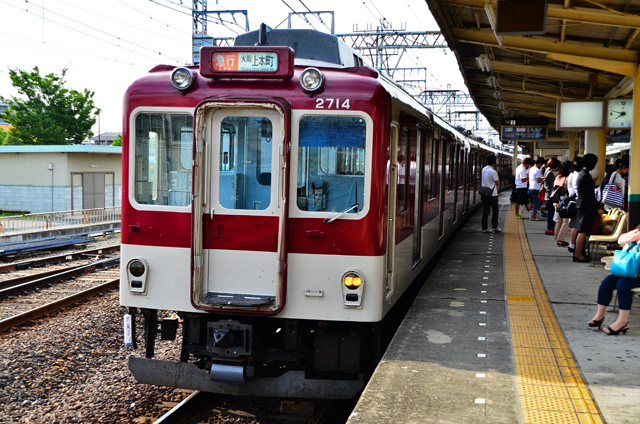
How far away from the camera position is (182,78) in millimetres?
5586

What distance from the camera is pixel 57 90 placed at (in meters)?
41.2

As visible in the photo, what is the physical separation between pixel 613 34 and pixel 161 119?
776 cm

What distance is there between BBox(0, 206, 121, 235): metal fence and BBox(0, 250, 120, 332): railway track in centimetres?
548

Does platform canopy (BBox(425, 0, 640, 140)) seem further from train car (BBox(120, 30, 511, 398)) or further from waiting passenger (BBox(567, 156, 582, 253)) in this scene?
train car (BBox(120, 30, 511, 398))

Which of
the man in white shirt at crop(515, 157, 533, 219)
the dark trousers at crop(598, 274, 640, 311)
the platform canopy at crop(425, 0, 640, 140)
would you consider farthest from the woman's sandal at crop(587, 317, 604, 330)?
the man in white shirt at crop(515, 157, 533, 219)

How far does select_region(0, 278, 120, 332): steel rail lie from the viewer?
9094 mm

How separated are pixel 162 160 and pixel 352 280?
1899mm

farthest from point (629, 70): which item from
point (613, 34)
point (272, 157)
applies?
point (272, 157)

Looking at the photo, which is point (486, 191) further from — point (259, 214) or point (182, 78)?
point (182, 78)

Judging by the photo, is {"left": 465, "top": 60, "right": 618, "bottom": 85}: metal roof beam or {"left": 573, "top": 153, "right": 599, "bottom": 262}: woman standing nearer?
{"left": 573, "top": 153, "right": 599, "bottom": 262}: woman standing

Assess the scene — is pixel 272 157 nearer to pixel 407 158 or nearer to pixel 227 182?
pixel 227 182

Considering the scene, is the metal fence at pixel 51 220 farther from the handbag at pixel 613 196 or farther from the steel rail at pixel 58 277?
the handbag at pixel 613 196

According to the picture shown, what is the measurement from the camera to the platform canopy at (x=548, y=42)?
8734mm

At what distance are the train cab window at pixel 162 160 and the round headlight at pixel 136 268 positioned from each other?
52 centimetres
